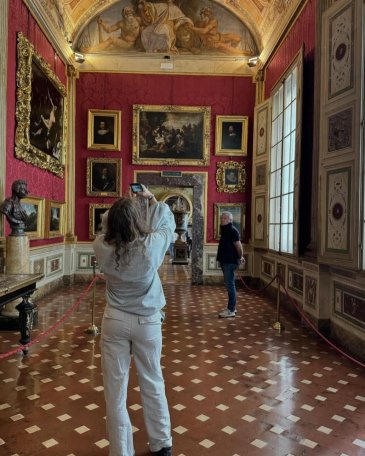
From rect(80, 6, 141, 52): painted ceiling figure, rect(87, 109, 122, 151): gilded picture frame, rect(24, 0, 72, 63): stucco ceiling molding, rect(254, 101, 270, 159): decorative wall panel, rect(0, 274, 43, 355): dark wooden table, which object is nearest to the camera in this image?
rect(0, 274, 43, 355): dark wooden table

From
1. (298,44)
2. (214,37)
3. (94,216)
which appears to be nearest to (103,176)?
(94,216)

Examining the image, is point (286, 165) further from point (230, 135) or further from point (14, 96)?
point (14, 96)

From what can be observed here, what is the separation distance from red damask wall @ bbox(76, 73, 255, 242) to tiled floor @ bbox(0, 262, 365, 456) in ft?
19.4

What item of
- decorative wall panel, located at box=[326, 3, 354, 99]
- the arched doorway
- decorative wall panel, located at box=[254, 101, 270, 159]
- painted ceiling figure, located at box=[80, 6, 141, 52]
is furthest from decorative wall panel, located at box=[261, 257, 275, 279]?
painted ceiling figure, located at box=[80, 6, 141, 52]

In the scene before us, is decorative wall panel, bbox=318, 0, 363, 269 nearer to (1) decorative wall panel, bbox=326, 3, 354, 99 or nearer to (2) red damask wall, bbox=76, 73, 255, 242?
(1) decorative wall panel, bbox=326, 3, 354, 99

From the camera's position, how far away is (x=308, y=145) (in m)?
7.72

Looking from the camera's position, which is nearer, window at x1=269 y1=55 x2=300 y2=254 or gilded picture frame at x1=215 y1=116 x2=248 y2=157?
window at x1=269 y1=55 x2=300 y2=254

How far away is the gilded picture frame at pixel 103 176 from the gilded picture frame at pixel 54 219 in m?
1.23

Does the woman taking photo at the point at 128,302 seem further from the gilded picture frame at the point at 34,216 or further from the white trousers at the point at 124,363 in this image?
the gilded picture frame at the point at 34,216

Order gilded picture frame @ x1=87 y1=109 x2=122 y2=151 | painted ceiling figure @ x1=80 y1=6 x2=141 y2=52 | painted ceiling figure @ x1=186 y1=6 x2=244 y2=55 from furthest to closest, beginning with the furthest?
painted ceiling figure @ x1=186 y1=6 x2=244 y2=55 → painted ceiling figure @ x1=80 y1=6 x2=141 y2=52 → gilded picture frame @ x1=87 y1=109 x2=122 y2=151

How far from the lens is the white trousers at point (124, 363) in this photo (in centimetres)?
266

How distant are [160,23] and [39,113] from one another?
5.52 metres

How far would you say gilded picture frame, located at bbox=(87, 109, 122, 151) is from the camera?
40.2ft

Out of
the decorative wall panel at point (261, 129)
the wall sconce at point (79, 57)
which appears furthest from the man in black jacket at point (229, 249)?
the wall sconce at point (79, 57)
